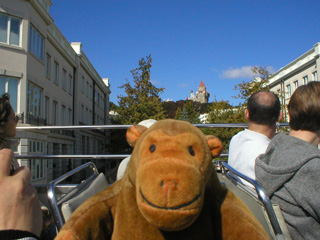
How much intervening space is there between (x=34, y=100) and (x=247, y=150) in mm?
20347

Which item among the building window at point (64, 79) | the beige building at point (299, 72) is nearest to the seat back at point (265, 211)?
the building window at point (64, 79)

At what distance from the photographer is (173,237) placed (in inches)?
52.2

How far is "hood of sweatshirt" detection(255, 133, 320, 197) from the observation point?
1865 millimetres

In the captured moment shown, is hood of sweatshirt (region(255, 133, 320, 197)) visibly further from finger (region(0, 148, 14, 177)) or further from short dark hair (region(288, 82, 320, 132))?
finger (region(0, 148, 14, 177))

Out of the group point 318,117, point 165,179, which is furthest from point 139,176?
point 318,117

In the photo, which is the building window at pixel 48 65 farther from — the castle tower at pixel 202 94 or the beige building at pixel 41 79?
the castle tower at pixel 202 94

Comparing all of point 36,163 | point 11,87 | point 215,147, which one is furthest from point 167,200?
point 36,163

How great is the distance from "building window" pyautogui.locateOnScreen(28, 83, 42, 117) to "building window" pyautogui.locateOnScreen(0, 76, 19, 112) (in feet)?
4.89

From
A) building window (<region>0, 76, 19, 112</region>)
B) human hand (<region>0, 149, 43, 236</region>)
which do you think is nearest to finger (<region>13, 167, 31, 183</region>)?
human hand (<region>0, 149, 43, 236</region>)

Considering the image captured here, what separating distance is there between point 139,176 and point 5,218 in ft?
2.33

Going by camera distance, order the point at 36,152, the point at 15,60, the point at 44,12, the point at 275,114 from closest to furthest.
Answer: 1. the point at 275,114
2. the point at 15,60
3. the point at 36,152
4. the point at 44,12

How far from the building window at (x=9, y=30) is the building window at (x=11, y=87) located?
2.35 m

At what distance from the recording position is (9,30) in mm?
18125

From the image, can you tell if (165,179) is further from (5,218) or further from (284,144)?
(284,144)
